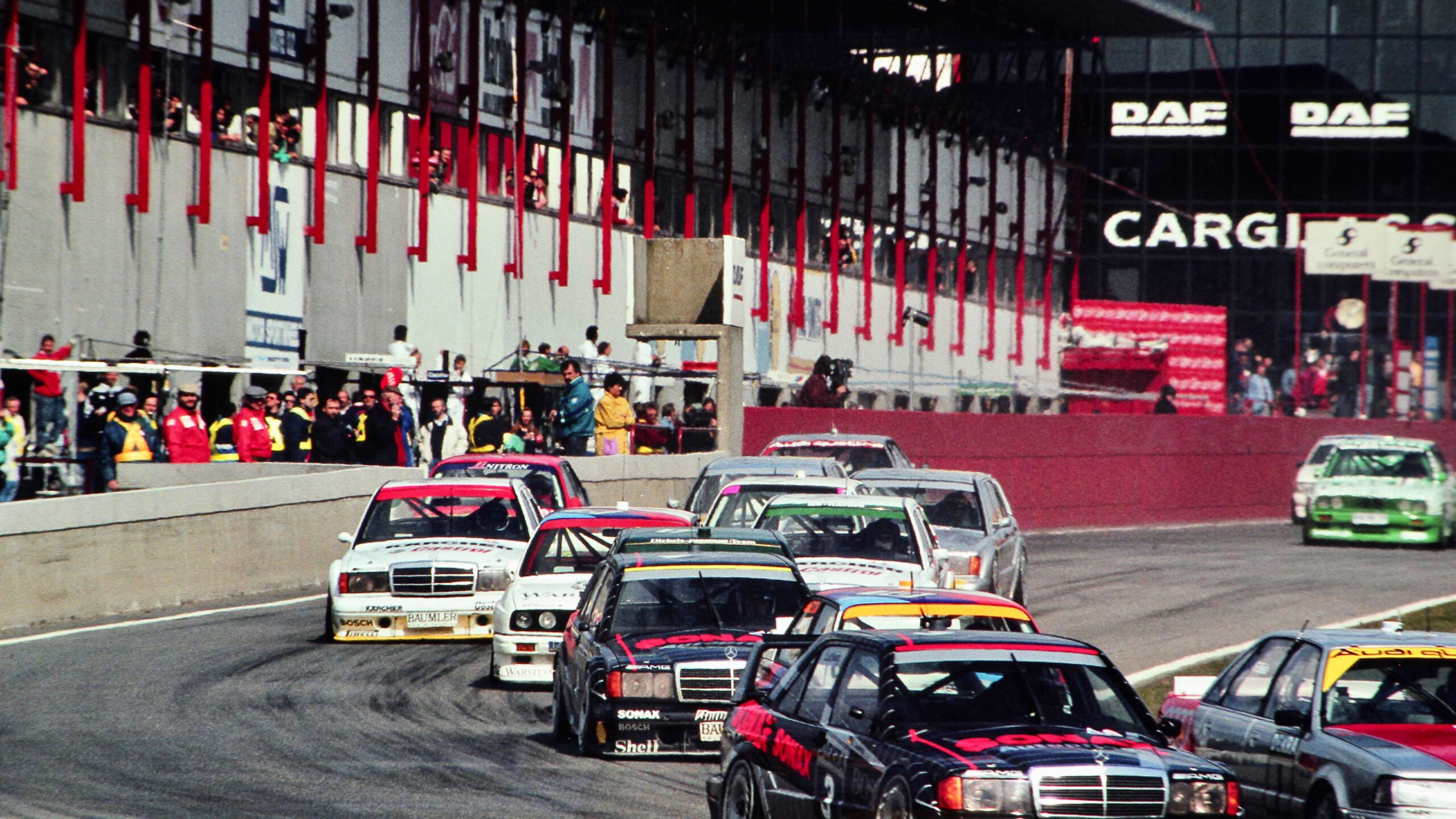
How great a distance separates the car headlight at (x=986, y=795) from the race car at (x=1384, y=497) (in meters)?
23.9

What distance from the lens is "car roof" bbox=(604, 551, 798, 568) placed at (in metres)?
11.8

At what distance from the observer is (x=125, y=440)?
67.4 feet

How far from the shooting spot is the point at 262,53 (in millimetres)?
29750

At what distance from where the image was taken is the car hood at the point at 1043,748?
6883 mm

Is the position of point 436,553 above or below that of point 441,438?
below

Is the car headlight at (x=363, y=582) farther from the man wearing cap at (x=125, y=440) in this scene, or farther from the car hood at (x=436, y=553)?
the man wearing cap at (x=125, y=440)

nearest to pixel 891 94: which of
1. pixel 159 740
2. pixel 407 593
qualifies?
pixel 407 593

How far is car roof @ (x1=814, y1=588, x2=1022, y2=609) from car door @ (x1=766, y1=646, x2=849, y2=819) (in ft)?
4.89

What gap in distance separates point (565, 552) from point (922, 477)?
13.9 ft

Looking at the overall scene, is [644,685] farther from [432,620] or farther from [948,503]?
[948,503]

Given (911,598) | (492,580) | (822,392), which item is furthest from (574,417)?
(911,598)

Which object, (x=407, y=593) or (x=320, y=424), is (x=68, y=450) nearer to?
(x=320, y=424)

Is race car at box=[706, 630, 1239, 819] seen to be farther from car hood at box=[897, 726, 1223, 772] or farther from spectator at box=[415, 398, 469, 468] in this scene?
spectator at box=[415, 398, 469, 468]

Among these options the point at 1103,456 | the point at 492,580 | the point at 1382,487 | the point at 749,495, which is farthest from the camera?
the point at 1103,456
